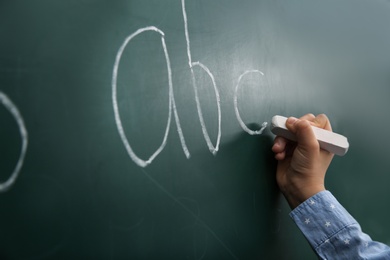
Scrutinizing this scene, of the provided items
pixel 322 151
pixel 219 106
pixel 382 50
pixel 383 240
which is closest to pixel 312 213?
pixel 322 151

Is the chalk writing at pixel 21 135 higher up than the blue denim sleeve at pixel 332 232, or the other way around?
the chalk writing at pixel 21 135

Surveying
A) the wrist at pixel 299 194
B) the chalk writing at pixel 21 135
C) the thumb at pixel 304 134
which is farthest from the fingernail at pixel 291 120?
the chalk writing at pixel 21 135

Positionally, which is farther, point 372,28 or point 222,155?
point 372,28

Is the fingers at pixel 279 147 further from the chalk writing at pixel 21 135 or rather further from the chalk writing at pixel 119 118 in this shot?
the chalk writing at pixel 21 135

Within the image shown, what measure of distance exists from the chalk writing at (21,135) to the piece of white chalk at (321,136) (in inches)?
14.7

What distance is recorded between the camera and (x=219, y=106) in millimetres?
500

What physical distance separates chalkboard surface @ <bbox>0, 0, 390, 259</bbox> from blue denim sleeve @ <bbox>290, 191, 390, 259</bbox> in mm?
65

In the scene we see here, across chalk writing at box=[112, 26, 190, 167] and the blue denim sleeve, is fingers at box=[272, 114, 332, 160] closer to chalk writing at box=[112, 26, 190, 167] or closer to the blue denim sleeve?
the blue denim sleeve

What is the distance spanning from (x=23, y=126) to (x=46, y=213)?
0.10 m

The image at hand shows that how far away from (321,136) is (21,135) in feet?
1.49

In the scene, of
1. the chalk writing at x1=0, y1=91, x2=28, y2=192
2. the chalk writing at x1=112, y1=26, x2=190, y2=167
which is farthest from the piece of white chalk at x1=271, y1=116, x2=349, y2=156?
the chalk writing at x1=0, y1=91, x2=28, y2=192

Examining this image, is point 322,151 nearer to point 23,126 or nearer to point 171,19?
point 171,19

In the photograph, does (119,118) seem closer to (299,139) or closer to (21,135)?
(21,135)

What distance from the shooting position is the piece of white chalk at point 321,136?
0.53 metres
